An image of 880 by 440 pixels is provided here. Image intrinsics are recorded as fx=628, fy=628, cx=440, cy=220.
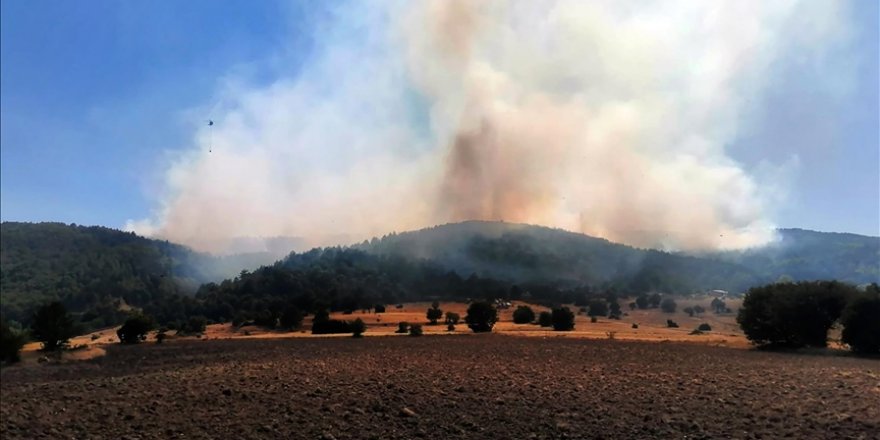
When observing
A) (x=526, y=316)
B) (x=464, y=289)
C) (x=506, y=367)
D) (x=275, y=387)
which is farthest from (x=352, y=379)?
(x=464, y=289)

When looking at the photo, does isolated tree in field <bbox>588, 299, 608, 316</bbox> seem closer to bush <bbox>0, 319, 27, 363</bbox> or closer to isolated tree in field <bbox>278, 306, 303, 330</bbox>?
isolated tree in field <bbox>278, 306, 303, 330</bbox>

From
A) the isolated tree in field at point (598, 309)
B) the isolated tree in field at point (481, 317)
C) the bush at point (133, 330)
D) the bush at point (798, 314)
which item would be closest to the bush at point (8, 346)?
the bush at point (133, 330)

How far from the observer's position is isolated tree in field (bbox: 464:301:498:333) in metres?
83.8

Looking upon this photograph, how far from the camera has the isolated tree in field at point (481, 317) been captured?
83.8 metres

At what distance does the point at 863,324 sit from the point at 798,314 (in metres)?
6.46

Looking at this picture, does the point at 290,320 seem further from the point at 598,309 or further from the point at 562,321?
the point at 598,309

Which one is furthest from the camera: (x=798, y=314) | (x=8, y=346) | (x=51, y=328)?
(x=51, y=328)

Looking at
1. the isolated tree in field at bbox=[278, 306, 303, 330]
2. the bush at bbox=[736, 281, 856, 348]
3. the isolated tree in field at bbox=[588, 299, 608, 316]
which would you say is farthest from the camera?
the isolated tree in field at bbox=[588, 299, 608, 316]

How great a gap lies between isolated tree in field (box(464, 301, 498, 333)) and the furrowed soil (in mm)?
42082

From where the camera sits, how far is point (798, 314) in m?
54.2

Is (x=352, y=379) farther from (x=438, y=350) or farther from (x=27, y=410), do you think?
(x=438, y=350)

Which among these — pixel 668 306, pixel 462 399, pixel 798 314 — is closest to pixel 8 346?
pixel 462 399

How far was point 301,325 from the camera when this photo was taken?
10194 cm

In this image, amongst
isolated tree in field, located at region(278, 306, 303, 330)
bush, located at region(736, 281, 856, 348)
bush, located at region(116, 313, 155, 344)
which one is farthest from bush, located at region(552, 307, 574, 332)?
bush, located at region(116, 313, 155, 344)
